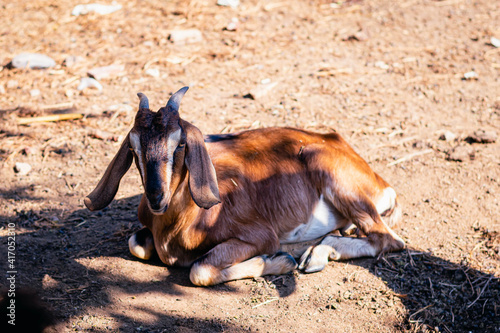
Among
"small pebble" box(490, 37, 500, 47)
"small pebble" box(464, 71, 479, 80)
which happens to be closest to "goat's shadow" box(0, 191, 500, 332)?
"small pebble" box(464, 71, 479, 80)

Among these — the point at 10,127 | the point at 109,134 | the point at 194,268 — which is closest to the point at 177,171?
the point at 194,268

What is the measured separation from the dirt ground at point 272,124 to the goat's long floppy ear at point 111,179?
0.63 m

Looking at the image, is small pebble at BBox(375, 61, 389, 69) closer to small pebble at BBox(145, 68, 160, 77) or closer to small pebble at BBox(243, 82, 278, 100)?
small pebble at BBox(243, 82, 278, 100)

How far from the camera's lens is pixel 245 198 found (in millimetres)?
4500

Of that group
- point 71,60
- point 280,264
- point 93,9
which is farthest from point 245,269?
point 93,9

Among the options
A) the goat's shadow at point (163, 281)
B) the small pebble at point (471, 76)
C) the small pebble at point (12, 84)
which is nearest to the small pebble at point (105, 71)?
the small pebble at point (12, 84)

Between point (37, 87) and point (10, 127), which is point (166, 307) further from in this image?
point (37, 87)

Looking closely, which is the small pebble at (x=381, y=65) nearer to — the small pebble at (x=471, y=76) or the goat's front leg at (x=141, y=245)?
the small pebble at (x=471, y=76)

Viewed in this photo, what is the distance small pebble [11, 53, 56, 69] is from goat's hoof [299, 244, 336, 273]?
5.52 meters

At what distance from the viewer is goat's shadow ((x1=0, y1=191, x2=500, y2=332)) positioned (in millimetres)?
3828

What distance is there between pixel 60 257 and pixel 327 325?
7.65 feet

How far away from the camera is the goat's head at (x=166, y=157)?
365 cm

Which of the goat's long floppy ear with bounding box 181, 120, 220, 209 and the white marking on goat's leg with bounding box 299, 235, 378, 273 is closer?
the goat's long floppy ear with bounding box 181, 120, 220, 209

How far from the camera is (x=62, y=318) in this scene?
363 centimetres
